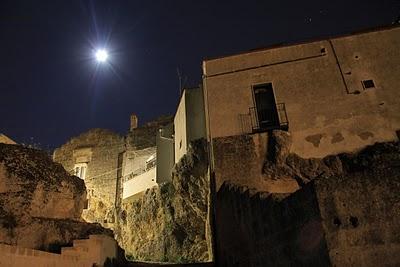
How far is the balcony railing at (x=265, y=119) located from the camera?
12643 mm

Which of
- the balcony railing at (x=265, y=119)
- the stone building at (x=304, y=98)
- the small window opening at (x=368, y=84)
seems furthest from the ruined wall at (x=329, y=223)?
the small window opening at (x=368, y=84)

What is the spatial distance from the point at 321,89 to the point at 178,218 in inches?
373

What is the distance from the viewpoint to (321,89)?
12.9m

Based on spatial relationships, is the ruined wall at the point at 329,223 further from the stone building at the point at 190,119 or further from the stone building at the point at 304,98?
the stone building at the point at 190,119

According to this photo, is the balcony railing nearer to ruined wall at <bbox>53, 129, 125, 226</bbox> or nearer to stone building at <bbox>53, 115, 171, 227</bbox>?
stone building at <bbox>53, 115, 171, 227</bbox>

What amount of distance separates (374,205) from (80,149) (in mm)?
24425

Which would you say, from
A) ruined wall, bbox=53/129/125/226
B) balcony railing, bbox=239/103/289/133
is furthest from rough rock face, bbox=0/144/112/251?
ruined wall, bbox=53/129/125/226

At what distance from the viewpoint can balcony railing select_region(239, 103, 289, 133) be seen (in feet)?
41.5

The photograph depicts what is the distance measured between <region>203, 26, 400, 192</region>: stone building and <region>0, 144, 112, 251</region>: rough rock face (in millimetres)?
4684

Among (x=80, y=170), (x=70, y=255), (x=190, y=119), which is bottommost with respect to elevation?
(x=70, y=255)

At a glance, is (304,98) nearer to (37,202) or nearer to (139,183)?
(37,202)

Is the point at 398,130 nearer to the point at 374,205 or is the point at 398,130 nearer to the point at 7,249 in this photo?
the point at 374,205

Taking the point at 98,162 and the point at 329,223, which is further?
the point at 98,162

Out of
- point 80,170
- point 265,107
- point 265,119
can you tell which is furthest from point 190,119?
point 80,170
